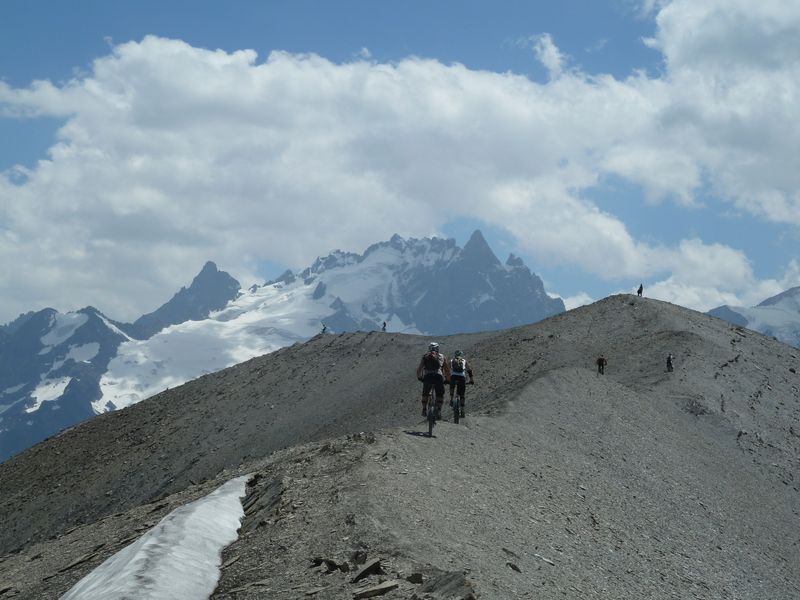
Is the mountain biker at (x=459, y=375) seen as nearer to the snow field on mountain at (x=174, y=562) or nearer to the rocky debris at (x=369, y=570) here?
the snow field on mountain at (x=174, y=562)

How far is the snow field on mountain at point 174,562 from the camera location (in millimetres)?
12820

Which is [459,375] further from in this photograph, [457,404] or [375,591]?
[375,591]

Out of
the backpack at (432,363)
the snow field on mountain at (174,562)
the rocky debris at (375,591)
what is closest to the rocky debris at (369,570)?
the rocky debris at (375,591)

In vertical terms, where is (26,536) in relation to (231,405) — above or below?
below

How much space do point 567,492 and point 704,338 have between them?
35.0 meters

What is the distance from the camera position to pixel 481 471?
2161cm

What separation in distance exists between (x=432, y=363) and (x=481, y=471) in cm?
427

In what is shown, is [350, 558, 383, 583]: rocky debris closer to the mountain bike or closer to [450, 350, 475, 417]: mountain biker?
[450, 350, 475, 417]: mountain biker

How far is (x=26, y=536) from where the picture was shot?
50000 mm

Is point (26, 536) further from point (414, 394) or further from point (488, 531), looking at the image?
point (488, 531)

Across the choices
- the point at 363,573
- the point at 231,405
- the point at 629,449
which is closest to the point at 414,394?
the point at 231,405

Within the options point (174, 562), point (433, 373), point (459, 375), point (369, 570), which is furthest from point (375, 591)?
point (459, 375)

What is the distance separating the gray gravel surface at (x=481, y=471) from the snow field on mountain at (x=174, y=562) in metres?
0.41

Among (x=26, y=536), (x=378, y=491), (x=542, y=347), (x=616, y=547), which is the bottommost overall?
(x=26, y=536)
